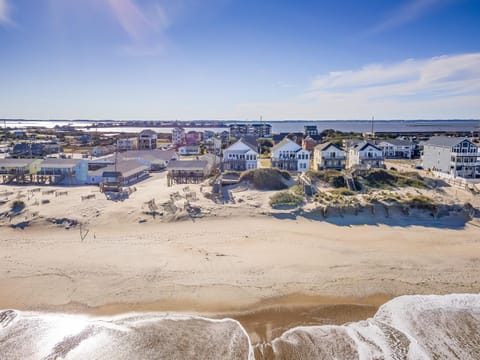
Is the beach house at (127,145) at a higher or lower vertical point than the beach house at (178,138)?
lower

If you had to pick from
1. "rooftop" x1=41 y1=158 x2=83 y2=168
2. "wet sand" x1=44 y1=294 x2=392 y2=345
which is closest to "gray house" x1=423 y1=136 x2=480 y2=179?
"wet sand" x1=44 y1=294 x2=392 y2=345

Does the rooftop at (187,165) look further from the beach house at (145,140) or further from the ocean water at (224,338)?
the beach house at (145,140)

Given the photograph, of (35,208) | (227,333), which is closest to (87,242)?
(35,208)

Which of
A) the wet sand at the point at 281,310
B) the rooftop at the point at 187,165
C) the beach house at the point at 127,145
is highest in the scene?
the beach house at the point at 127,145

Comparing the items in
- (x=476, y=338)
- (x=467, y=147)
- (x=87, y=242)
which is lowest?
(x=476, y=338)

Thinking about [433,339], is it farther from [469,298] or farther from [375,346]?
[469,298]

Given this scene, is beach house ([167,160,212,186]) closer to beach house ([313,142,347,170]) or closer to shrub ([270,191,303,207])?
shrub ([270,191,303,207])

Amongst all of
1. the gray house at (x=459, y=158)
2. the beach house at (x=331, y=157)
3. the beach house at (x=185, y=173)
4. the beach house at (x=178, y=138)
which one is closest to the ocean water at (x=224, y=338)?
the beach house at (x=185, y=173)
